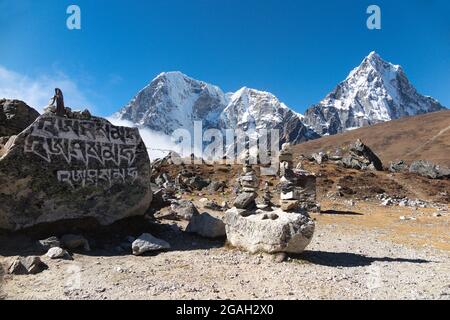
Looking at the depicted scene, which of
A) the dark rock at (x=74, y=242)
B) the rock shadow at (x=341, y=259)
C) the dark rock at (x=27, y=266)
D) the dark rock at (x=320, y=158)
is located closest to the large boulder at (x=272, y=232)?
the rock shadow at (x=341, y=259)

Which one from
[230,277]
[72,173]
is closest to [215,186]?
[72,173]

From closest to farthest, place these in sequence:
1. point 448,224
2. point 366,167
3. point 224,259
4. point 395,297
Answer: point 395,297 → point 224,259 → point 448,224 → point 366,167

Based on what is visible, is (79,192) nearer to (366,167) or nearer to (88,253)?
(88,253)

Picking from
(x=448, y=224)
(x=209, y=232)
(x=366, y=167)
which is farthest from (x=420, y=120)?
(x=209, y=232)

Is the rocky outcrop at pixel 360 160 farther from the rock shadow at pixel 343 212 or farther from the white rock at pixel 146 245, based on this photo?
the white rock at pixel 146 245

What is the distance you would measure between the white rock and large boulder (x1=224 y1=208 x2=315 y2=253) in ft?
7.34

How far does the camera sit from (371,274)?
37.7ft

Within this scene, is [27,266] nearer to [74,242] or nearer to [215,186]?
[74,242]

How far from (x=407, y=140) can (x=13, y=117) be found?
162m

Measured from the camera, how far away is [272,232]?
1244 centimetres

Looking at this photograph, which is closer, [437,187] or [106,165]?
[106,165]

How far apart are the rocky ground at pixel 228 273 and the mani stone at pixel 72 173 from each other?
2.94ft
